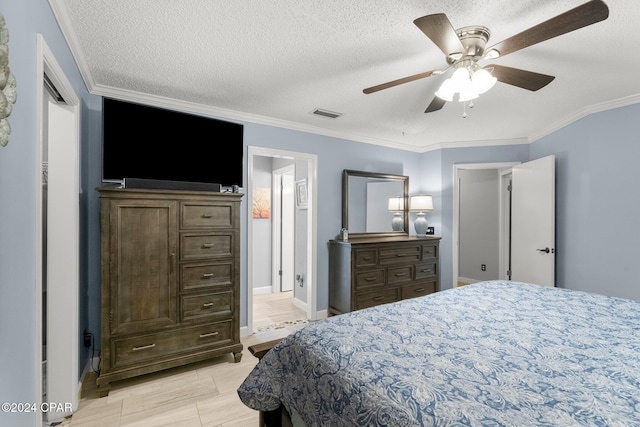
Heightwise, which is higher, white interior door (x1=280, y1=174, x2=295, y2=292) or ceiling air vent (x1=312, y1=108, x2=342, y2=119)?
ceiling air vent (x1=312, y1=108, x2=342, y2=119)

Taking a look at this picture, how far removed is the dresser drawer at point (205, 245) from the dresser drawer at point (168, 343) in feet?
2.02

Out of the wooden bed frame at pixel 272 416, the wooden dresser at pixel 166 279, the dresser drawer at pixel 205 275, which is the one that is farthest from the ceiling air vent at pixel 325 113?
the wooden bed frame at pixel 272 416

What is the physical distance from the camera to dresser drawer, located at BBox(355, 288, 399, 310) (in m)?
3.53

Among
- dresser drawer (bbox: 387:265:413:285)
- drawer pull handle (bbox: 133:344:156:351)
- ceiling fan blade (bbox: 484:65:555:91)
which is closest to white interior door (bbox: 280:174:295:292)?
dresser drawer (bbox: 387:265:413:285)

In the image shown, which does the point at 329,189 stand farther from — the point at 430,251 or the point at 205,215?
the point at 205,215

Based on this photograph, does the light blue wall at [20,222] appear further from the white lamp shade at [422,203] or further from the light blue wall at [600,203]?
the light blue wall at [600,203]

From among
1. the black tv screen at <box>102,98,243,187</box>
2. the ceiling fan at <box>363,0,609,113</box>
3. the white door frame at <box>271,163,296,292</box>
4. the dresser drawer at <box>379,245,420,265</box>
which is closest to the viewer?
the ceiling fan at <box>363,0,609,113</box>

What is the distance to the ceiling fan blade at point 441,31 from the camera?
1.33m

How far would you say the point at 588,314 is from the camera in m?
1.73

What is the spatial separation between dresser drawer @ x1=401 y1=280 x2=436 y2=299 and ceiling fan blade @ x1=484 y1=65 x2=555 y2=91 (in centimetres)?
265

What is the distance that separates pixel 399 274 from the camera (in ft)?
12.5

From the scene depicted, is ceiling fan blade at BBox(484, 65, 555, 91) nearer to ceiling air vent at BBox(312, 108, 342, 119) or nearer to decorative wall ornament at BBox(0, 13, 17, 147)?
ceiling air vent at BBox(312, 108, 342, 119)

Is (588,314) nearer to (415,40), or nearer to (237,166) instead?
(415,40)

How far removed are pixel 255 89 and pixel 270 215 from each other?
8.79 ft
